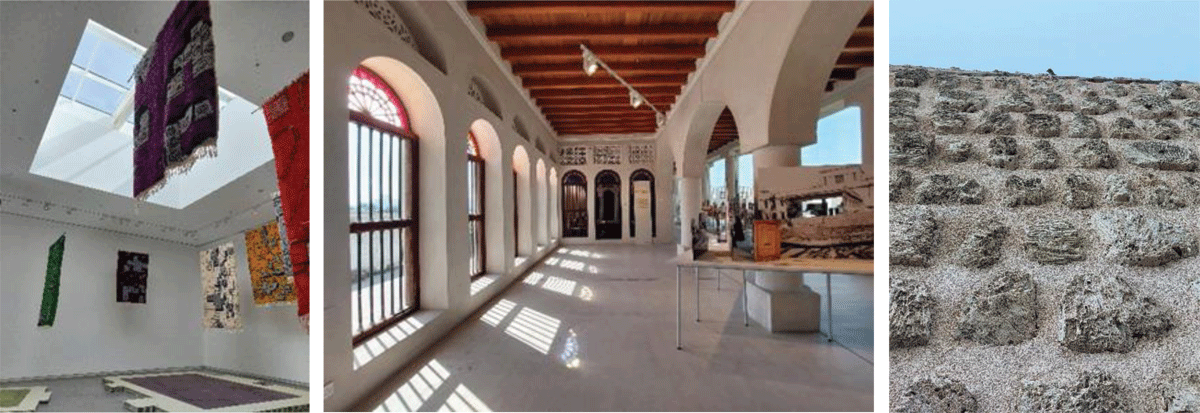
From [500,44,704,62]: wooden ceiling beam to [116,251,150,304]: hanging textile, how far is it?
2896mm

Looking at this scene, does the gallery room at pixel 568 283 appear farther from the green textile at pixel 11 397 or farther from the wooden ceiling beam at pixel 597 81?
the green textile at pixel 11 397

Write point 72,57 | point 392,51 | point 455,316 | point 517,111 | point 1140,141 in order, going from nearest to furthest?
point 1140,141 → point 72,57 → point 392,51 → point 455,316 → point 517,111

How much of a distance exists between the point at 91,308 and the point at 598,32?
3585 millimetres

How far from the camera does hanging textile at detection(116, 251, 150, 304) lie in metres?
2.86

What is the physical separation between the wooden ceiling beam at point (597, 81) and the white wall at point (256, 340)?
3.37m

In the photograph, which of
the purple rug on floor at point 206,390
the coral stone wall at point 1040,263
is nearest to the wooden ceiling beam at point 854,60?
the coral stone wall at point 1040,263

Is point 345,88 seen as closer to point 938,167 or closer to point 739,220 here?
point 739,220

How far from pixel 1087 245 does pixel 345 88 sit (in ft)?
8.35

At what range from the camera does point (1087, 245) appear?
4.59 ft

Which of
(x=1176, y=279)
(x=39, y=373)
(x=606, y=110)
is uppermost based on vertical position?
(x=606, y=110)

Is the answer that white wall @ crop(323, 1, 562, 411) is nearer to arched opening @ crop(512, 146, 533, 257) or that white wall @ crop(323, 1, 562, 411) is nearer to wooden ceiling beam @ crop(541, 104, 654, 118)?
arched opening @ crop(512, 146, 533, 257)

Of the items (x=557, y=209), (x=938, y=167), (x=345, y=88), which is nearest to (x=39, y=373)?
(x=345, y=88)

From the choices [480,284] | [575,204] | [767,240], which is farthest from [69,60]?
[575,204]

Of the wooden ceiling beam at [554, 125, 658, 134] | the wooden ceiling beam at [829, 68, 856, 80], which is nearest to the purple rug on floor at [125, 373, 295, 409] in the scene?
the wooden ceiling beam at [829, 68, 856, 80]
